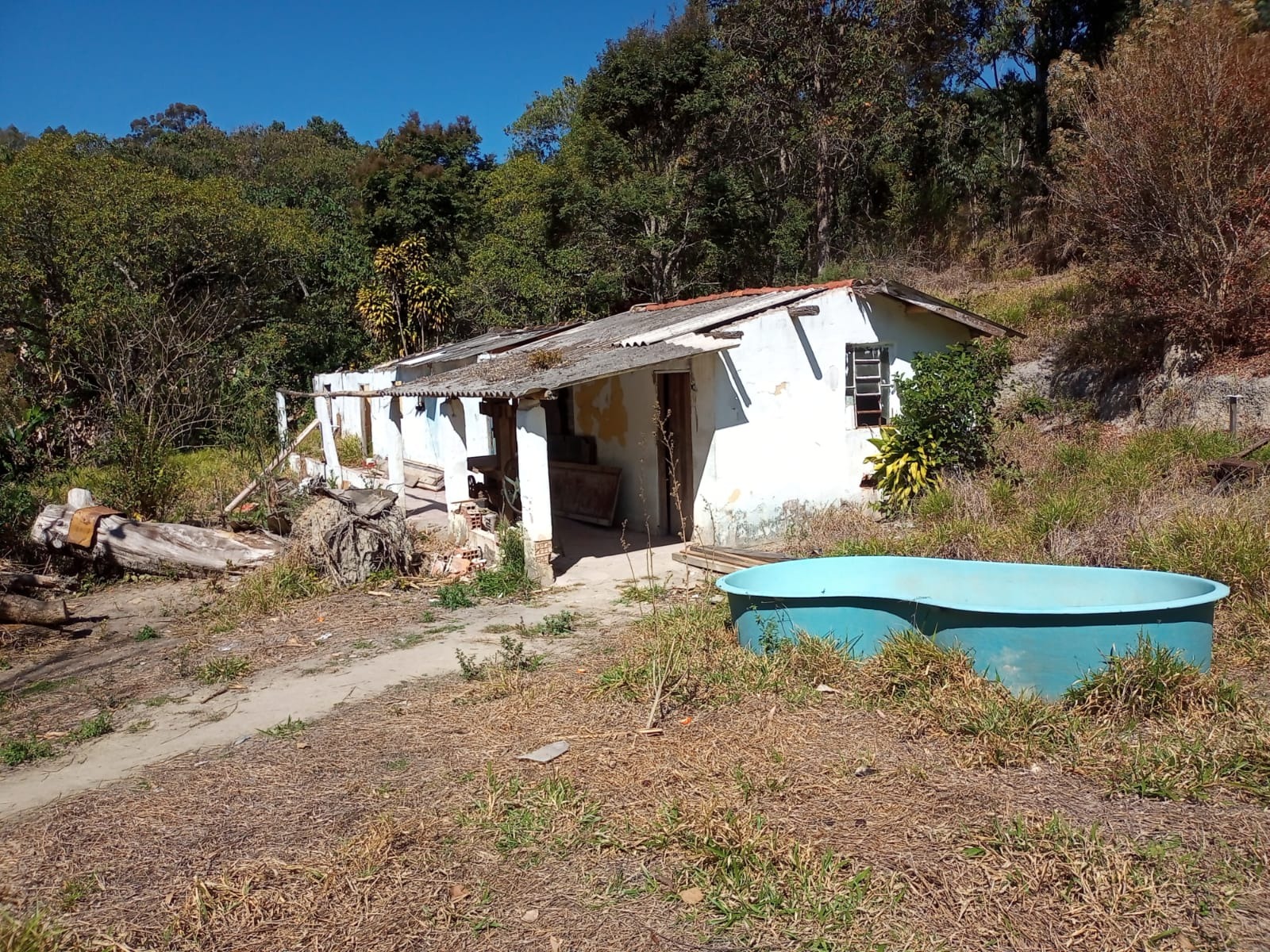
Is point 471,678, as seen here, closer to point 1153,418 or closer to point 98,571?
point 98,571

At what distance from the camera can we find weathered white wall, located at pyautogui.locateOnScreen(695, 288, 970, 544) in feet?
36.2

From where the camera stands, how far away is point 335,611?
9125 millimetres

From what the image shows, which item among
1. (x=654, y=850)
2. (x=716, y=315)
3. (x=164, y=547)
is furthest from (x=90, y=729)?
(x=716, y=315)

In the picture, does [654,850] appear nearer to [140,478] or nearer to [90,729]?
[90,729]

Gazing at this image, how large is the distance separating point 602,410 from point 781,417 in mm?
3084

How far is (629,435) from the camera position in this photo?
12766 mm

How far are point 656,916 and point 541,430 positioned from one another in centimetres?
656

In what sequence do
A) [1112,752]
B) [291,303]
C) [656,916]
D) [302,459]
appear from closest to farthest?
[656,916] < [1112,752] < [302,459] < [291,303]

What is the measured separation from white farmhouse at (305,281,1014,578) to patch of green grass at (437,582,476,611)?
2.74 feet

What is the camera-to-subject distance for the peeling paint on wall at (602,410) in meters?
12.9

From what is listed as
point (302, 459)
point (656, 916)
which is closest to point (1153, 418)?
point (656, 916)

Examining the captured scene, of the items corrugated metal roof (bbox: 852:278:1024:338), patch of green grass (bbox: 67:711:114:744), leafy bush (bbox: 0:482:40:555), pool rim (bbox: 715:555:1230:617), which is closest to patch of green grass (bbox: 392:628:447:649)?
patch of green grass (bbox: 67:711:114:744)

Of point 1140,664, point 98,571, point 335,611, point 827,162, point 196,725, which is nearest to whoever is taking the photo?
point 1140,664

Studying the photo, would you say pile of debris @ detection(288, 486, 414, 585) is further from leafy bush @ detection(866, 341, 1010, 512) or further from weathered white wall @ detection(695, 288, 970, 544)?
leafy bush @ detection(866, 341, 1010, 512)
